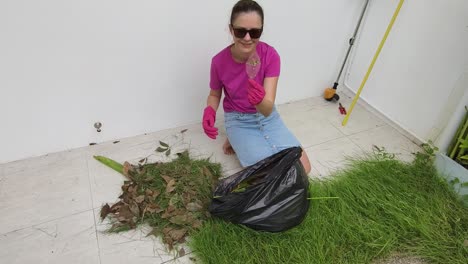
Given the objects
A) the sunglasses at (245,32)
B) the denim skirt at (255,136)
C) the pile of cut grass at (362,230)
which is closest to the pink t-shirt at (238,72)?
the denim skirt at (255,136)

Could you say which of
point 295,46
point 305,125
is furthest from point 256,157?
point 295,46

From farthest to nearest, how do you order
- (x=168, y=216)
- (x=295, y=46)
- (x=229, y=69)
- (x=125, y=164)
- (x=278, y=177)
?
(x=295, y=46) → (x=125, y=164) → (x=229, y=69) → (x=168, y=216) → (x=278, y=177)

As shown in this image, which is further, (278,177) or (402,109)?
(402,109)

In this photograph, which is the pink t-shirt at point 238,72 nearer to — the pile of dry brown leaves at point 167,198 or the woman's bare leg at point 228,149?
the woman's bare leg at point 228,149

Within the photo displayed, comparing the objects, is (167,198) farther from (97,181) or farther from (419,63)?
(419,63)

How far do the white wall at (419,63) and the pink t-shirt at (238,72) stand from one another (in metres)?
0.86

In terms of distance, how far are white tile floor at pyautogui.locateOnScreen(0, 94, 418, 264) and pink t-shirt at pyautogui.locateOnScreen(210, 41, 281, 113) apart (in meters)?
0.35

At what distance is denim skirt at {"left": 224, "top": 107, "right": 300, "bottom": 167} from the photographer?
1371 millimetres

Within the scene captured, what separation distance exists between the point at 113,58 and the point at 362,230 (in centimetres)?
135

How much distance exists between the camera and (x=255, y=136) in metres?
1.42

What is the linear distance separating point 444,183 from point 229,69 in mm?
1184

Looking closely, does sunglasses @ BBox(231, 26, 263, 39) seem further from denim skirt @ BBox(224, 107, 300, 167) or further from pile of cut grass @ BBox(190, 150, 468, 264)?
pile of cut grass @ BBox(190, 150, 468, 264)

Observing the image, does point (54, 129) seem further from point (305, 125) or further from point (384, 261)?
point (384, 261)

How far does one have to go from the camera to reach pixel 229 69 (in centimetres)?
134
